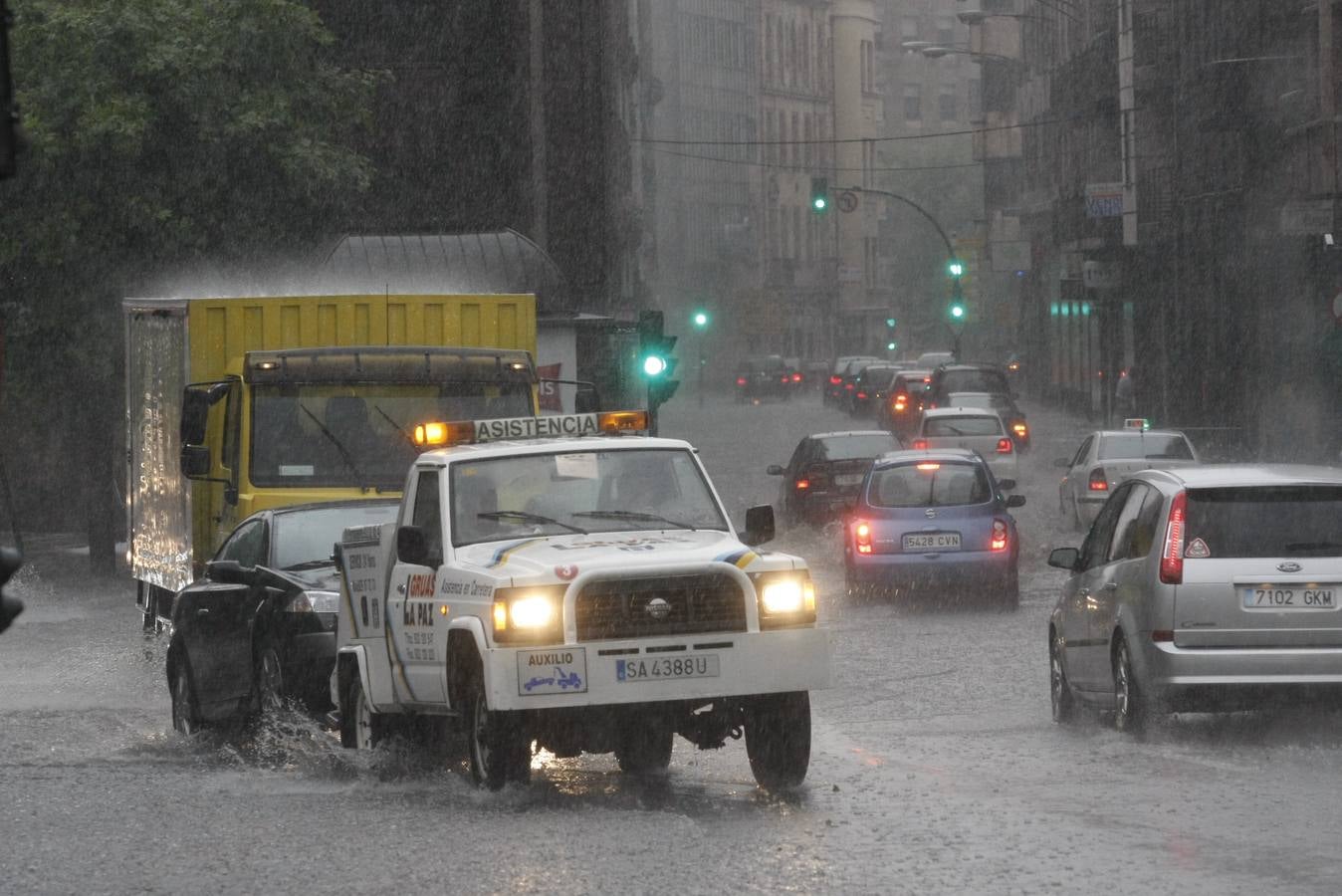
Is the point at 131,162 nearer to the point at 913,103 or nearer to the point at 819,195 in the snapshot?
the point at 819,195

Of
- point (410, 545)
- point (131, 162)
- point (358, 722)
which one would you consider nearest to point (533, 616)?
point (410, 545)

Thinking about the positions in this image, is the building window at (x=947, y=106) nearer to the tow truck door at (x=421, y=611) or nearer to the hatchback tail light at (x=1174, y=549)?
the hatchback tail light at (x=1174, y=549)

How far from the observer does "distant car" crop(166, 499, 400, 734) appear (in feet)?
45.2

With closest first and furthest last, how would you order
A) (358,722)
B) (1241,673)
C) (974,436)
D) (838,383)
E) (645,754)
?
(645,754) → (1241,673) → (358,722) → (974,436) → (838,383)

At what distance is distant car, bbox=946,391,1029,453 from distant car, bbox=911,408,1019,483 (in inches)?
472

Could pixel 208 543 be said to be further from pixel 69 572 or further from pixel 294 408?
pixel 69 572

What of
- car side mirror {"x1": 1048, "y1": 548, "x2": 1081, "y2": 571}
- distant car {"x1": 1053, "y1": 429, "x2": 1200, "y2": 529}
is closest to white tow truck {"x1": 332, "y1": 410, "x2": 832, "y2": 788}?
car side mirror {"x1": 1048, "y1": 548, "x2": 1081, "y2": 571}

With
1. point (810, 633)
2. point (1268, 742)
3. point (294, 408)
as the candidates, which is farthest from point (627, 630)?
point (294, 408)

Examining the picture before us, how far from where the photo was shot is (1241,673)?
41.8 feet

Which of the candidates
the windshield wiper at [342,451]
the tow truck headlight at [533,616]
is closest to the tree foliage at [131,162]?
the windshield wiper at [342,451]

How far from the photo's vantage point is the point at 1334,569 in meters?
12.8

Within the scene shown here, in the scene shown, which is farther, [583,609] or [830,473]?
[830,473]

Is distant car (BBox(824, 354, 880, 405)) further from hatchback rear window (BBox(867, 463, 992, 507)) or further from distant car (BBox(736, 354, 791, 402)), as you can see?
hatchback rear window (BBox(867, 463, 992, 507))

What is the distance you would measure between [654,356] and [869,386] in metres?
45.0
